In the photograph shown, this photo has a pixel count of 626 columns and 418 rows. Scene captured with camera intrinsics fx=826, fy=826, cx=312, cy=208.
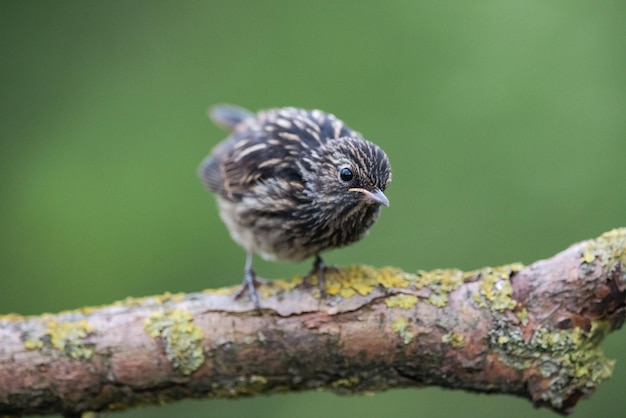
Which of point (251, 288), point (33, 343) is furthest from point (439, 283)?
point (33, 343)

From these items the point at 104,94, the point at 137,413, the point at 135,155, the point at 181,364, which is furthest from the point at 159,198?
the point at 181,364

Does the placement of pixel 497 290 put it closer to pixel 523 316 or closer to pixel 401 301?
pixel 523 316

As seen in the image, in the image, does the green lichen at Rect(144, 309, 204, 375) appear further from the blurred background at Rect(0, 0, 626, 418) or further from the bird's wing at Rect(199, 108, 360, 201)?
the blurred background at Rect(0, 0, 626, 418)

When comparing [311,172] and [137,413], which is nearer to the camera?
[311,172]

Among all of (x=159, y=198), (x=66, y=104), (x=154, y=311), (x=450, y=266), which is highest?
(x=66, y=104)

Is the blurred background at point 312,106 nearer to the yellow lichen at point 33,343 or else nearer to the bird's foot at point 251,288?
the bird's foot at point 251,288

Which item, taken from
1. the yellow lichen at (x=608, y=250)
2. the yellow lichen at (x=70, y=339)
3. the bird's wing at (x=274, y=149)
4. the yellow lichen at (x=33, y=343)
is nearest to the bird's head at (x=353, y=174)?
the bird's wing at (x=274, y=149)

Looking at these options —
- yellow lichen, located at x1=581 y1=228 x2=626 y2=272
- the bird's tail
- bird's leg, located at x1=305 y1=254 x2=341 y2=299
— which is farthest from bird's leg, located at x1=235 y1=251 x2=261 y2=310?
the bird's tail

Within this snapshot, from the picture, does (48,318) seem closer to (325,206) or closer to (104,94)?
(325,206)
